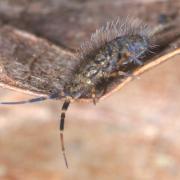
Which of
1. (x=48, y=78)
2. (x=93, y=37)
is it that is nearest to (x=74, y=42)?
(x=93, y=37)

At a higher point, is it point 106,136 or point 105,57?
point 105,57

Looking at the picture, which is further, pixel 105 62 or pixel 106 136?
pixel 106 136

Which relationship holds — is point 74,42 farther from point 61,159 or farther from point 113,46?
point 61,159

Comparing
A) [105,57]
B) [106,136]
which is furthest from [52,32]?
[106,136]

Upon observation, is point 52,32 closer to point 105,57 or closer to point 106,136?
point 105,57

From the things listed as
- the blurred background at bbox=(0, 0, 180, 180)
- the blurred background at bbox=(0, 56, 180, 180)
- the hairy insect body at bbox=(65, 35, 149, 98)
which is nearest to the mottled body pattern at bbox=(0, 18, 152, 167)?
the hairy insect body at bbox=(65, 35, 149, 98)

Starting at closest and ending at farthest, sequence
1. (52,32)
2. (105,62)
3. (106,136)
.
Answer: (105,62)
(52,32)
(106,136)

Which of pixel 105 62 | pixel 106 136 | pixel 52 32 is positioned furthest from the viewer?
pixel 106 136

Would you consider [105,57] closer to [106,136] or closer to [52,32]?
[52,32]
